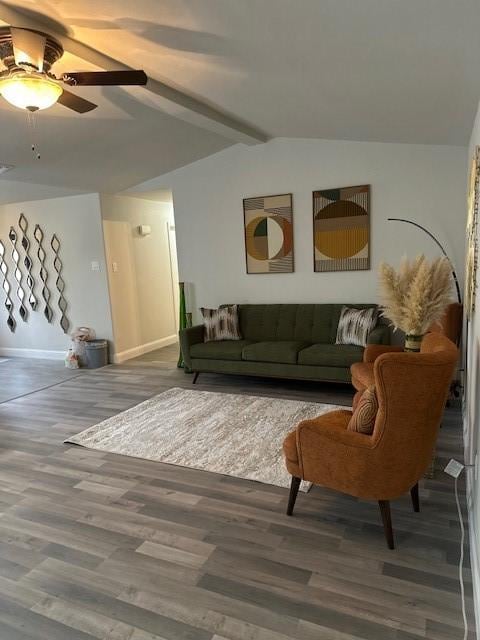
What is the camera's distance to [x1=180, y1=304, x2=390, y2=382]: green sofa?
4023mm

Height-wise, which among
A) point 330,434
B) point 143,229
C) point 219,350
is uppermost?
point 143,229

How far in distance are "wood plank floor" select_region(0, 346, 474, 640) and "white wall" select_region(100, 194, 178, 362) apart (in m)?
3.16

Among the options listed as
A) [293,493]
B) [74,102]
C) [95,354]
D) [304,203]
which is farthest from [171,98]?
[95,354]

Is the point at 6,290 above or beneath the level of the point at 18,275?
beneath

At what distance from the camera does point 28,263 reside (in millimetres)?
6254

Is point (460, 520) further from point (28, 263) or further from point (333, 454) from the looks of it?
point (28, 263)

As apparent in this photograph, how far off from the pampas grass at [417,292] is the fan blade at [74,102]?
2.06 m

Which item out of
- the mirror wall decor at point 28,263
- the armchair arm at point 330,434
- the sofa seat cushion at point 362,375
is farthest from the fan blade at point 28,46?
the mirror wall decor at point 28,263

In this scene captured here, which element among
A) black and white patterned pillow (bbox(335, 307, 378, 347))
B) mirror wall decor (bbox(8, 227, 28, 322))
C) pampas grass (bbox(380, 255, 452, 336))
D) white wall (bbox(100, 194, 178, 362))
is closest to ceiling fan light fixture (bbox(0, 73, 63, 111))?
pampas grass (bbox(380, 255, 452, 336))

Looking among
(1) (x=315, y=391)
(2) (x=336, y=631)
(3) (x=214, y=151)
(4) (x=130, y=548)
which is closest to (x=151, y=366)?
(1) (x=315, y=391)

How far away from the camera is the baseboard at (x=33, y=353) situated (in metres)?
6.37

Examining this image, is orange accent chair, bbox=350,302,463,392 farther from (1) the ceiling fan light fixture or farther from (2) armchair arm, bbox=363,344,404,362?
(1) the ceiling fan light fixture

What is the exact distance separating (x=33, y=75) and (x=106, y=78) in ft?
1.25

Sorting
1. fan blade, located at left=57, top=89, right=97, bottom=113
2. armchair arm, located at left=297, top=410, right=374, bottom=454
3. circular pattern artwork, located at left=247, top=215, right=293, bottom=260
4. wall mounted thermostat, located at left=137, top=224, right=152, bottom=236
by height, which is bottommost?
armchair arm, located at left=297, top=410, right=374, bottom=454
